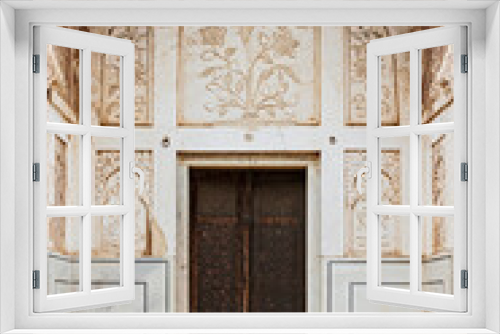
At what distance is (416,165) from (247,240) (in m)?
1.84

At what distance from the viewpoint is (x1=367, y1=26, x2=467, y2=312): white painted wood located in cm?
160

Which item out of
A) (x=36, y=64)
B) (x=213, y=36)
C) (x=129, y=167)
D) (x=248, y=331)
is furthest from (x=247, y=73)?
(x=248, y=331)

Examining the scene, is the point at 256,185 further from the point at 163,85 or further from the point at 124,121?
the point at 124,121

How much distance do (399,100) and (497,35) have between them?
5.44 ft

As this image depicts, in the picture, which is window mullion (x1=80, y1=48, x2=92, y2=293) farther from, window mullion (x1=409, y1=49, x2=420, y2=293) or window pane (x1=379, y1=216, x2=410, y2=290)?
window pane (x1=379, y1=216, x2=410, y2=290)

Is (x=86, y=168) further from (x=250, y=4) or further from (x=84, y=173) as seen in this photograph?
(x=250, y=4)

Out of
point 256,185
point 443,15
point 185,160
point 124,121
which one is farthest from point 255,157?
point 443,15

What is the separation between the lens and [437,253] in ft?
8.23

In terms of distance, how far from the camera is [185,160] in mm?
3326

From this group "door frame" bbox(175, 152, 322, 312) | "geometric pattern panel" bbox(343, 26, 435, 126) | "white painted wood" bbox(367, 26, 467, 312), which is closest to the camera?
"white painted wood" bbox(367, 26, 467, 312)

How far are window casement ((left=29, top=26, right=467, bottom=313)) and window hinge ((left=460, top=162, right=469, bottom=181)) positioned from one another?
11mm

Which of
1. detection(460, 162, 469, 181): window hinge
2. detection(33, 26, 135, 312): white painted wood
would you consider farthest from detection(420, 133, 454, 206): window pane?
detection(33, 26, 135, 312): white painted wood

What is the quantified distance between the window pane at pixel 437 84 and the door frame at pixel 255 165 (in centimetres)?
131

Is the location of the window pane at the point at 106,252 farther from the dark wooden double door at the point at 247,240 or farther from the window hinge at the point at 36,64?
the window hinge at the point at 36,64
